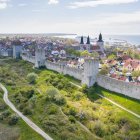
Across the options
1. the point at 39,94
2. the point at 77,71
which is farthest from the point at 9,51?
the point at 39,94

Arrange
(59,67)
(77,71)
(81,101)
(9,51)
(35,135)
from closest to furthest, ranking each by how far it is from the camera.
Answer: (35,135)
(81,101)
(77,71)
(59,67)
(9,51)

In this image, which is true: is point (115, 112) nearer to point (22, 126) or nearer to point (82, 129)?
point (82, 129)

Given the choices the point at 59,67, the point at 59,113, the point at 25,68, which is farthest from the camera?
the point at 25,68

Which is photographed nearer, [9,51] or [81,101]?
[81,101]

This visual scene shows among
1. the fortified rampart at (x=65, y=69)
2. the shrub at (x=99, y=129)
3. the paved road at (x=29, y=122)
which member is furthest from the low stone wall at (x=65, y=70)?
the shrub at (x=99, y=129)

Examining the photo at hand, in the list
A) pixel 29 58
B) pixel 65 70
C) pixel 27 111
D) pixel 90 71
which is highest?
pixel 90 71

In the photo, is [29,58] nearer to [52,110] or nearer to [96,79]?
[96,79]

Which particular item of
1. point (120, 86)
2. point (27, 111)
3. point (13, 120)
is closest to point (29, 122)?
point (13, 120)

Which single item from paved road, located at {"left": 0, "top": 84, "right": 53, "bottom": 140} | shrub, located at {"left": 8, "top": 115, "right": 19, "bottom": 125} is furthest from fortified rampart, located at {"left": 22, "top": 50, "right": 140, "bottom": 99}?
shrub, located at {"left": 8, "top": 115, "right": 19, "bottom": 125}
